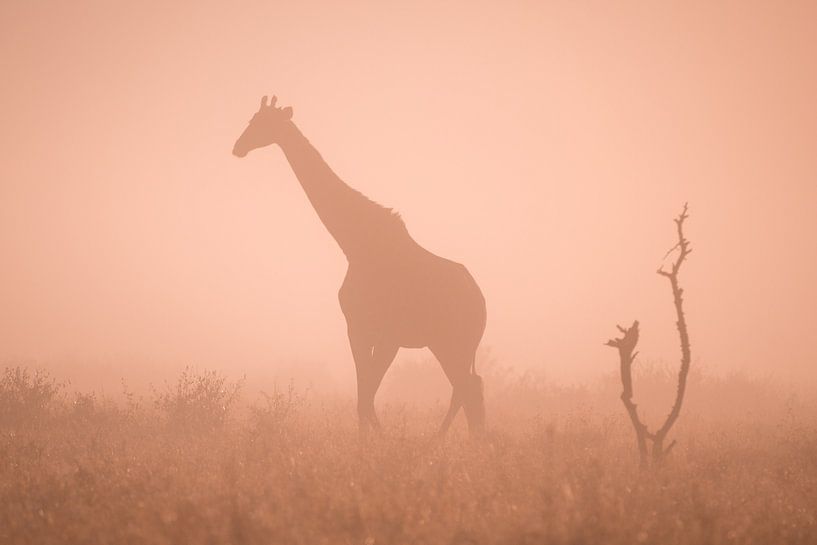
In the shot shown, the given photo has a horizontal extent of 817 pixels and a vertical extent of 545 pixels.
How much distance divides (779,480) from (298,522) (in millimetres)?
5385

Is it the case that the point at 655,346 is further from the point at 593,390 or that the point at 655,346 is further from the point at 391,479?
the point at 391,479

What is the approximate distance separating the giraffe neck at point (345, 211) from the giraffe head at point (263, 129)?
413mm

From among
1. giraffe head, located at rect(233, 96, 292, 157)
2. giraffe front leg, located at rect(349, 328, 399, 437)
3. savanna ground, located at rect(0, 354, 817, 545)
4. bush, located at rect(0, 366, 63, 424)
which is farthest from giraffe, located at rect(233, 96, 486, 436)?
bush, located at rect(0, 366, 63, 424)

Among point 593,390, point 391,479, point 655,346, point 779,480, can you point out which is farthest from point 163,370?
point 655,346

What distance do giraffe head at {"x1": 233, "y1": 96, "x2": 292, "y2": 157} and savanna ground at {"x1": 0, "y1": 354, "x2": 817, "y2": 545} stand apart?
14.1 ft

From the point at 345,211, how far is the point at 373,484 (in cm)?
431

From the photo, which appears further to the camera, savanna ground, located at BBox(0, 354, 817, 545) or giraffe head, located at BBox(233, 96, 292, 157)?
giraffe head, located at BBox(233, 96, 292, 157)

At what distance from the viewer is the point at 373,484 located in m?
4.55

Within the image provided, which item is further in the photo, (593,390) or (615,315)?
(615,315)

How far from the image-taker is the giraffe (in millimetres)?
7305

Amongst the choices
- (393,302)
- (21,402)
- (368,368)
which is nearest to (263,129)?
(393,302)

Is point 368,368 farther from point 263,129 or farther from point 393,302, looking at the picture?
point 263,129

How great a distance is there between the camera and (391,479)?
15.4 ft

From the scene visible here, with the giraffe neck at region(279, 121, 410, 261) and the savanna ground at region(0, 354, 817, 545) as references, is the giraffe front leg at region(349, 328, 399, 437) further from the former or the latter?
the giraffe neck at region(279, 121, 410, 261)
